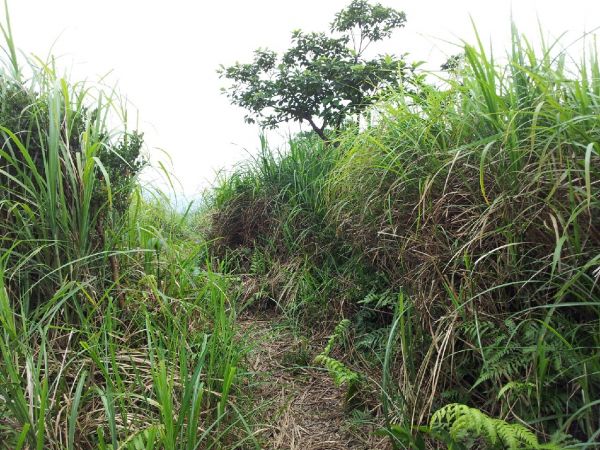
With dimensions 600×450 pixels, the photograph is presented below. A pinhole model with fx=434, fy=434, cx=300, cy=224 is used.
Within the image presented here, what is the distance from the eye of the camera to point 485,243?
1.65m

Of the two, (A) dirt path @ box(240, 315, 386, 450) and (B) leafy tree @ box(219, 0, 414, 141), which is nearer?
(A) dirt path @ box(240, 315, 386, 450)

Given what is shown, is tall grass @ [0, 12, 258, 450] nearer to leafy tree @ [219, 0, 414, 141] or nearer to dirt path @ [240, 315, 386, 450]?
dirt path @ [240, 315, 386, 450]

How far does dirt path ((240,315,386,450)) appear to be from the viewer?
1794 millimetres

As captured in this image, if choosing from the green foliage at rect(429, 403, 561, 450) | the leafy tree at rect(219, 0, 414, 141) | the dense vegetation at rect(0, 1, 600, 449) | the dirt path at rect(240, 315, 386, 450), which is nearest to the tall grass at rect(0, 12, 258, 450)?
the dense vegetation at rect(0, 1, 600, 449)

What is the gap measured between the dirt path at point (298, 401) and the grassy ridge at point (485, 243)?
0.21 meters

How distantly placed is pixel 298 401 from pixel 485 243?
1.17 meters

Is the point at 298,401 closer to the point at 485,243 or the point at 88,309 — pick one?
the point at 88,309

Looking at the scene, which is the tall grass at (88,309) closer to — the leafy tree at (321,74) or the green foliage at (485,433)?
the green foliage at (485,433)

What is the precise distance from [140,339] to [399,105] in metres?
1.79

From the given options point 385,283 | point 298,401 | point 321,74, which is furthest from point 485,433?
point 321,74

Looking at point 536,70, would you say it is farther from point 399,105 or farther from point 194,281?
point 194,281

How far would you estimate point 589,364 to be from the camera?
1.29m

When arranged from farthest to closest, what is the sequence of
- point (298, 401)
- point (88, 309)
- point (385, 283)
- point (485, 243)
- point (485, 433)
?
point (385, 283)
point (298, 401)
point (88, 309)
point (485, 243)
point (485, 433)

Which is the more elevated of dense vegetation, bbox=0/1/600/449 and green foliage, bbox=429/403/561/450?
dense vegetation, bbox=0/1/600/449
